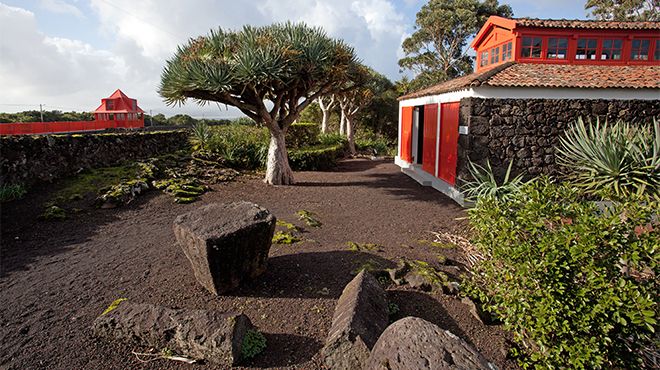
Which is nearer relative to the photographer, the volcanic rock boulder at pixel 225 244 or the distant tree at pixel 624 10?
the volcanic rock boulder at pixel 225 244

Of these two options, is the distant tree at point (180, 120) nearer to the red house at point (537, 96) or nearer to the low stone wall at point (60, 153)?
the low stone wall at point (60, 153)

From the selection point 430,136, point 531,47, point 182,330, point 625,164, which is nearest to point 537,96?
point 625,164

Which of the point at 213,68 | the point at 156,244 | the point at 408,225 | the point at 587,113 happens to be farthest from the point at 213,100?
the point at 587,113

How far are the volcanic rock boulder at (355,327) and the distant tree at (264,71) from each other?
7140mm

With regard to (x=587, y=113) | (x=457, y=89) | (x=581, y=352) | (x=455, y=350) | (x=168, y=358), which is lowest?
(x=168, y=358)

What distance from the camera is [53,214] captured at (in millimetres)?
7266

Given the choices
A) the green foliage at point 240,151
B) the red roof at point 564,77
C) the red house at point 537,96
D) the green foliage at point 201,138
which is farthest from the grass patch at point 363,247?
the green foliage at point 201,138

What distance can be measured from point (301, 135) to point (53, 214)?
40.2ft

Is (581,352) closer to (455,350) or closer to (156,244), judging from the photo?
(455,350)

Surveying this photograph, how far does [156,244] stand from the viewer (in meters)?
6.00

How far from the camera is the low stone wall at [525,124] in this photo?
9492 mm

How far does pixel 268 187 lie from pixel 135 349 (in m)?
7.67

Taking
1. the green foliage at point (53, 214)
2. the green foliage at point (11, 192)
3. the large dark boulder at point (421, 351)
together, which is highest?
the green foliage at point (11, 192)

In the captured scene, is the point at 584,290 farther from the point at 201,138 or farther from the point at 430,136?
the point at 201,138
